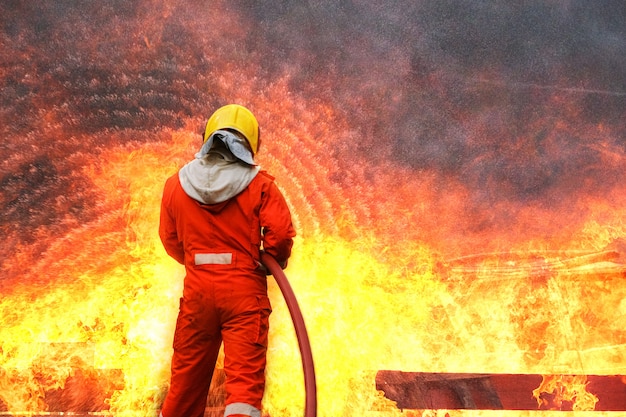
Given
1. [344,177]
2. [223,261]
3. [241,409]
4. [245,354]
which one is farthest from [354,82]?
[241,409]

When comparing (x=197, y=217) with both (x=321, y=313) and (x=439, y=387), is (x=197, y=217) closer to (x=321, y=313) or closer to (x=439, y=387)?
(x=321, y=313)

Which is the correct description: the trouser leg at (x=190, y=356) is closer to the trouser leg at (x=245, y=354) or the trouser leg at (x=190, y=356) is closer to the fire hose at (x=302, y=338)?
the trouser leg at (x=245, y=354)

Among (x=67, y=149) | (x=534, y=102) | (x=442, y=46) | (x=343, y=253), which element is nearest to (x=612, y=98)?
(x=534, y=102)

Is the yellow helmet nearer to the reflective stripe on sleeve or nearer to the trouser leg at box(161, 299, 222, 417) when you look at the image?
the reflective stripe on sleeve

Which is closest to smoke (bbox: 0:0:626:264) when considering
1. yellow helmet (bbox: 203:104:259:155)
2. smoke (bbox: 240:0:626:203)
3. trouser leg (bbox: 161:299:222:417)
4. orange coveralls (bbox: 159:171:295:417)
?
smoke (bbox: 240:0:626:203)

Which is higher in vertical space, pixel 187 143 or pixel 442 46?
pixel 442 46

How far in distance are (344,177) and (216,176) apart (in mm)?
1337

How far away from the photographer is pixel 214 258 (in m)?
2.89

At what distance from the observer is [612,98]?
4258mm

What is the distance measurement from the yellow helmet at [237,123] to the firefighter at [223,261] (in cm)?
1

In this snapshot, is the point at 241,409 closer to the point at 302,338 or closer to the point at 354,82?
the point at 302,338

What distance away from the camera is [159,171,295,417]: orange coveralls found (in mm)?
2840

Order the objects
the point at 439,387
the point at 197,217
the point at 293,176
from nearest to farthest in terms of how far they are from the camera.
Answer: the point at 197,217
the point at 439,387
the point at 293,176

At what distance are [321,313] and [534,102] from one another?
2.02 meters
